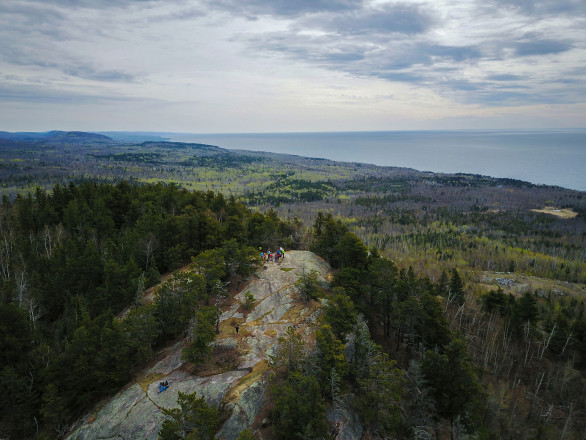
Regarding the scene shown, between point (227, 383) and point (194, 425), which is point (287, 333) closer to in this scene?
point (227, 383)

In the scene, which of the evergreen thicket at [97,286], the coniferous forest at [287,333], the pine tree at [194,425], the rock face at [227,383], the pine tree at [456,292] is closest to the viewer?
the pine tree at [194,425]

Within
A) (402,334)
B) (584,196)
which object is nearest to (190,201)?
(402,334)

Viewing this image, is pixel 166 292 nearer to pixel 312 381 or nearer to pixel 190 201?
pixel 312 381

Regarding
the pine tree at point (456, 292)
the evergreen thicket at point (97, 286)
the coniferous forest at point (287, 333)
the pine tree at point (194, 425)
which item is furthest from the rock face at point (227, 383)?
the pine tree at point (456, 292)

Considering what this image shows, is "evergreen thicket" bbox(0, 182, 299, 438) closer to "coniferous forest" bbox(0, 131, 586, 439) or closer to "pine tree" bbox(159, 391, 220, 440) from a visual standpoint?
"coniferous forest" bbox(0, 131, 586, 439)

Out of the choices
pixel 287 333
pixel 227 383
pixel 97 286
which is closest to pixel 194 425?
pixel 227 383

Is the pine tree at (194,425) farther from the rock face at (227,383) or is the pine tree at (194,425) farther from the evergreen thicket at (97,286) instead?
the evergreen thicket at (97,286)

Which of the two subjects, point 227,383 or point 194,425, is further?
point 227,383

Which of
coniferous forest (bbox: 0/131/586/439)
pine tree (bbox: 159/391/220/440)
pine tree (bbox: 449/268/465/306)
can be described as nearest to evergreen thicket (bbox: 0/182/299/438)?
coniferous forest (bbox: 0/131/586/439)
